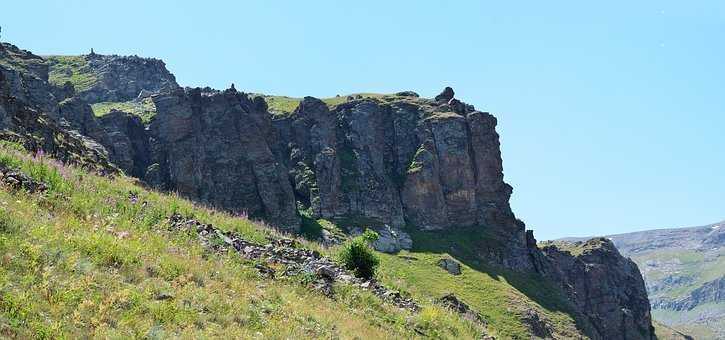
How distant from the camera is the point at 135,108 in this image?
159m

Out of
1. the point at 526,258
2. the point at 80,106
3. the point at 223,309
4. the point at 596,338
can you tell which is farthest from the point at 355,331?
the point at 526,258

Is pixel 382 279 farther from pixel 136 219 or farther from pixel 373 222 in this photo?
pixel 373 222

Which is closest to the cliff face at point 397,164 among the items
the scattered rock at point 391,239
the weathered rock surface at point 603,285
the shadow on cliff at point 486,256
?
the scattered rock at point 391,239

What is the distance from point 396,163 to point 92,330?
146 metres

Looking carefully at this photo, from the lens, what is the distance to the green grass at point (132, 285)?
9.94 meters

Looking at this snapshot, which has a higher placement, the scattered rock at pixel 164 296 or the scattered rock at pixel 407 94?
the scattered rock at pixel 407 94

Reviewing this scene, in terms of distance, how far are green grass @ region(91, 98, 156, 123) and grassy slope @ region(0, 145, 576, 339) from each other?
122 meters

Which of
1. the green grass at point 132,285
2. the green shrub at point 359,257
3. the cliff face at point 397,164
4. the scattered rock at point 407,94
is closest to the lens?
the green grass at point 132,285

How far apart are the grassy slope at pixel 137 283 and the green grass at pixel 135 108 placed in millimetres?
121564

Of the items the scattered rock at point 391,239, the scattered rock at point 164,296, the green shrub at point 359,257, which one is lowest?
the scattered rock at point 391,239

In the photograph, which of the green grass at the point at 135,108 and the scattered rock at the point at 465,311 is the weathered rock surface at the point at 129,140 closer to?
the green grass at the point at 135,108

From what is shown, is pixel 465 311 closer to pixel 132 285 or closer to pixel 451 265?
pixel 132 285

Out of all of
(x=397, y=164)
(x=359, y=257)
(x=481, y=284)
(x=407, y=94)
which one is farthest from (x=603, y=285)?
(x=359, y=257)

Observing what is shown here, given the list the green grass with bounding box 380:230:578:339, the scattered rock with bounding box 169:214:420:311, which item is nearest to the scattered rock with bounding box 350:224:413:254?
the green grass with bounding box 380:230:578:339
